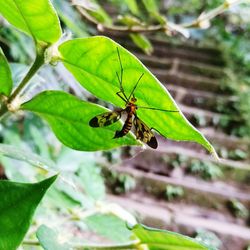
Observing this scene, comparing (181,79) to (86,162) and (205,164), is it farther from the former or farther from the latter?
(86,162)

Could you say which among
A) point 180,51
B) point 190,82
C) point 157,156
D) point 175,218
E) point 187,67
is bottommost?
point 175,218

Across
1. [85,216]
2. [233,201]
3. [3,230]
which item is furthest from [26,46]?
[233,201]

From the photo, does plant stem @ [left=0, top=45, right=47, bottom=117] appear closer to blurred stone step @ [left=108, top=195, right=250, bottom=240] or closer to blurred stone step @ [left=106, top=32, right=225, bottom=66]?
blurred stone step @ [left=108, top=195, right=250, bottom=240]

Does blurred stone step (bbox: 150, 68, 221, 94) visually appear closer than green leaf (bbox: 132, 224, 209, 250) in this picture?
No

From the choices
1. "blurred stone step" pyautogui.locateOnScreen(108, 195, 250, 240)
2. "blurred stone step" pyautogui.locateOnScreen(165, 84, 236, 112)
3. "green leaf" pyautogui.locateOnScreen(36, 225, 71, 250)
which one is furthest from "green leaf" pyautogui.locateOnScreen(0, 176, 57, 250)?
"blurred stone step" pyautogui.locateOnScreen(165, 84, 236, 112)

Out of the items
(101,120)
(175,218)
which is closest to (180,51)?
(175,218)

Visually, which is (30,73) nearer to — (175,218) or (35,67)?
(35,67)
